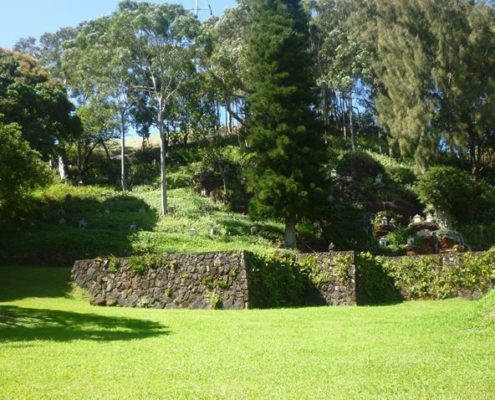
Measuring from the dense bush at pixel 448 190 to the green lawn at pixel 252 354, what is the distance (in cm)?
1726

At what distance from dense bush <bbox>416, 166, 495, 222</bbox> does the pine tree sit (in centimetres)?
664

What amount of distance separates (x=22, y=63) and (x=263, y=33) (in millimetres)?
14715

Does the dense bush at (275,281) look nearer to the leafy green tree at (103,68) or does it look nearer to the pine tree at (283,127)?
the pine tree at (283,127)

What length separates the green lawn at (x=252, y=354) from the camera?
5.90 m

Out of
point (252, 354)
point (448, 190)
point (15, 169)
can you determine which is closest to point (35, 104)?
point (15, 169)

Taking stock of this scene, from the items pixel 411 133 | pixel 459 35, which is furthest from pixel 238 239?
pixel 459 35

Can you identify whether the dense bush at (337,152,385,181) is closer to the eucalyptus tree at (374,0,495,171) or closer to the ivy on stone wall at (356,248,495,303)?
the eucalyptus tree at (374,0,495,171)

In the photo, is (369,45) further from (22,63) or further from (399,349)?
(399,349)

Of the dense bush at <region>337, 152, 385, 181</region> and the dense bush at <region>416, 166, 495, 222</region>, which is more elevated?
the dense bush at <region>337, 152, 385, 181</region>

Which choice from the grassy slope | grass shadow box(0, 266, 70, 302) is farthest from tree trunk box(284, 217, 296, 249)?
grass shadow box(0, 266, 70, 302)

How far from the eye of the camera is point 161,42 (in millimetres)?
29375

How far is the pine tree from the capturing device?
2612cm

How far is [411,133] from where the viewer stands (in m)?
32.4

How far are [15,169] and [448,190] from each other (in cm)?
2159
